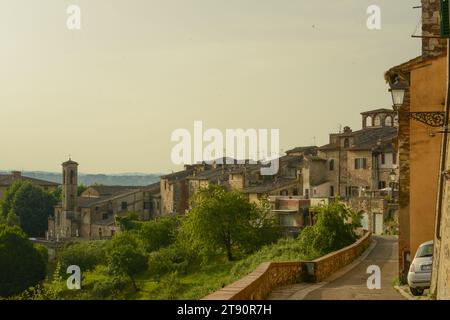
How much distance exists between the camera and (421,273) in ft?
48.9

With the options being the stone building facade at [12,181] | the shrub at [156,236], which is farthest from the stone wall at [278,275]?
the stone building facade at [12,181]

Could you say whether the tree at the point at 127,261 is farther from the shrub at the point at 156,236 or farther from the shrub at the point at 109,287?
the shrub at the point at 156,236

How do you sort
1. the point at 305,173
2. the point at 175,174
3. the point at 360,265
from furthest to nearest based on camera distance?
1. the point at 175,174
2. the point at 305,173
3. the point at 360,265

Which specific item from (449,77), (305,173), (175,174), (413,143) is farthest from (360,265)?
(175,174)

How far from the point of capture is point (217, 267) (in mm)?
47938

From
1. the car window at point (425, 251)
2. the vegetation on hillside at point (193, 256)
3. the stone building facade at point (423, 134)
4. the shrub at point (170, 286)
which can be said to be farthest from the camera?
the vegetation on hillside at point (193, 256)

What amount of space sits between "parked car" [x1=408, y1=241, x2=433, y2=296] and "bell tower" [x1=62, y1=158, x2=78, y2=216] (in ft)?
263

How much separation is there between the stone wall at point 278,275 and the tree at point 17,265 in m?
37.8

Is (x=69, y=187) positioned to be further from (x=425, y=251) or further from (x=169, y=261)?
(x=425, y=251)

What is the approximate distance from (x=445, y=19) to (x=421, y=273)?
5018 mm

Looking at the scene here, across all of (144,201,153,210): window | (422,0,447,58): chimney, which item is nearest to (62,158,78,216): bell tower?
(144,201,153,210): window

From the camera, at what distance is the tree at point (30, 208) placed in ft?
322

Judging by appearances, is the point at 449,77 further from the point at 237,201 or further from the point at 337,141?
the point at 337,141
